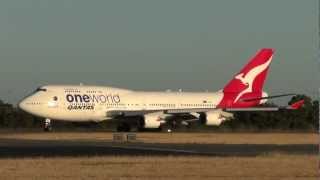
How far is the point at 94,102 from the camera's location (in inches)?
2499

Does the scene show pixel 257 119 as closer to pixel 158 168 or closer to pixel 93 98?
pixel 93 98

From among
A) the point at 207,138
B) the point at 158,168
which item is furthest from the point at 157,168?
the point at 207,138

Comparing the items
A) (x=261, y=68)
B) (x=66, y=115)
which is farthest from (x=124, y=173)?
(x=261, y=68)

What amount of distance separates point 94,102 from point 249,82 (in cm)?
1425

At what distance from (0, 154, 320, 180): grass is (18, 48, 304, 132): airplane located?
115 feet

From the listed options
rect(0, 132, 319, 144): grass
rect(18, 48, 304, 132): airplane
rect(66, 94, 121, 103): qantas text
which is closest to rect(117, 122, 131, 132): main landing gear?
rect(18, 48, 304, 132): airplane

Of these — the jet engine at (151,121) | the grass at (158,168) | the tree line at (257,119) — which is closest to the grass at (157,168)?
the grass at (158,168)

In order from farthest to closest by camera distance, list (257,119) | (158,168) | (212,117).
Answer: (257,119) < (212,117) < (158,168)

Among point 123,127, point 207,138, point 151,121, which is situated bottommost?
point 207,138

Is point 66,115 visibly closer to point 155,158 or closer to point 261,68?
point 261,68

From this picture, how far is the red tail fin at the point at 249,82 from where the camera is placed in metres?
69.6

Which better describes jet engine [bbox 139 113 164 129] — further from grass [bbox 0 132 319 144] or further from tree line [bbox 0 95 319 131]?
tree line [bbox 0 95 319 131]

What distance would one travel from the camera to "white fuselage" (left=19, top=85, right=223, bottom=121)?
62375 mm

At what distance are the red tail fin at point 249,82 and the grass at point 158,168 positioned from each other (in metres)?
41.4
